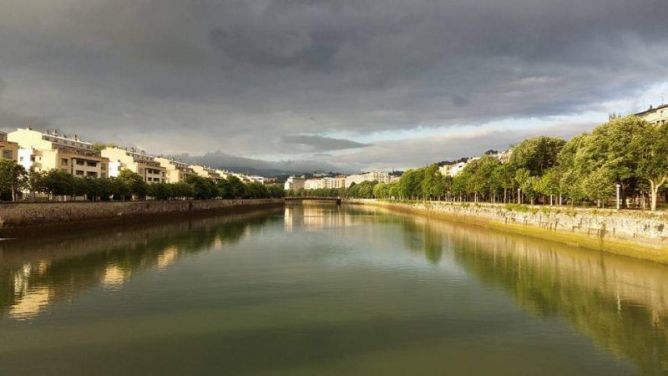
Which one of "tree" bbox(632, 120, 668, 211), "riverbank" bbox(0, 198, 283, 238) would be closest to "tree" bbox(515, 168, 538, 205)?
"tree" bbox(632, 120, 668, 211)

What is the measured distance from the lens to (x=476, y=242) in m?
46.6

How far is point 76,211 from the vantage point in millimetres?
53562

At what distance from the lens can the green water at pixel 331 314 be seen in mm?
14023

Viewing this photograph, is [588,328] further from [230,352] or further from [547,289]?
[230,352]

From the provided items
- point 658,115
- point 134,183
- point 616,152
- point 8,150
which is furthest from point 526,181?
point 8,150

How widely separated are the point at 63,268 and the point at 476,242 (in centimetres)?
3636

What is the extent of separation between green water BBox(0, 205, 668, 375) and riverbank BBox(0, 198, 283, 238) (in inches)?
333

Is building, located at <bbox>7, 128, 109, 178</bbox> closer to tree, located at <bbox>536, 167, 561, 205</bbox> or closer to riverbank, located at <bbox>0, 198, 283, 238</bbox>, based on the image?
riverbank, located at <bbox>0, 198, 283, 238</bbox>

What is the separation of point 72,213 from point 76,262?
79.4 feet

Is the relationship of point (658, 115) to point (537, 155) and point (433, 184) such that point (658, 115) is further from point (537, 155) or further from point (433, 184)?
point (433, 184)

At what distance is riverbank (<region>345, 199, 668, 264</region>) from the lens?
29156 millimetres

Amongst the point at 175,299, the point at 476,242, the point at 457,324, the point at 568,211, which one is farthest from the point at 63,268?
the point at 568,211

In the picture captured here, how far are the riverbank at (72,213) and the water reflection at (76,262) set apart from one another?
10.9 feet

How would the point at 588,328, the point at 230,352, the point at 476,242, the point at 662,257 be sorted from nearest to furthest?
the point at 230,352, the point at 588,328, the point at 662,257, the point at 476,242
